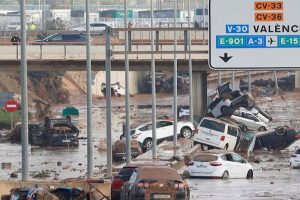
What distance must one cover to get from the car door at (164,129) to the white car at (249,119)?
3602 millimetres

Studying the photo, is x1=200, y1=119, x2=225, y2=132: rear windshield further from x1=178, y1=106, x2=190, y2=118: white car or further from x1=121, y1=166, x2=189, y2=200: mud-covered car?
x1=121, y1=166, x2=189, y2=200: mud-covered car

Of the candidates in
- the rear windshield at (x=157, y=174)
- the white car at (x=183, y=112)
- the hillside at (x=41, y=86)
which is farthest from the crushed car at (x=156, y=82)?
the rear windshield at (x=157, y=174)

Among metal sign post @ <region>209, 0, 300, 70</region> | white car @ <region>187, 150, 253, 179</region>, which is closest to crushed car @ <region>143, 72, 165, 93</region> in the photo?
white car @ <region>187, 150, 253, 179</region>

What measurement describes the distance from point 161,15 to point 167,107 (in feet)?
202

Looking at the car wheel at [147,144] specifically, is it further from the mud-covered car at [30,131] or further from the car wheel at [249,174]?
the car wheel at [249,174]

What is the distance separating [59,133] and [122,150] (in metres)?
11.2

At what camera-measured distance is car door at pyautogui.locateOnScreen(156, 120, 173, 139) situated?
260ft

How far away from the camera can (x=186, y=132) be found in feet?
266

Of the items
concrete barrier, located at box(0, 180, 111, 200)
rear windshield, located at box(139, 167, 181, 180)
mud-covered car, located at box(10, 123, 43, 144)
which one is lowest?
mud-covered car, located at box(10, 123, 43, 144)

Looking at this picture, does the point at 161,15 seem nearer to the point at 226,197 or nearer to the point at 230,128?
the point at 230,128

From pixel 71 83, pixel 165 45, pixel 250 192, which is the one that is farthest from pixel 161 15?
pixel 250 192

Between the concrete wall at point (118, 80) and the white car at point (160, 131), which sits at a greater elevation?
the white car at point (160, 131)

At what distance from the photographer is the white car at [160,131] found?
75.5 meters

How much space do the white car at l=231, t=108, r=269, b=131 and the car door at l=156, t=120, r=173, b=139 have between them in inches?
142
